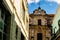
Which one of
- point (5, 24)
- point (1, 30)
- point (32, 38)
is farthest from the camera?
point (32, 38)

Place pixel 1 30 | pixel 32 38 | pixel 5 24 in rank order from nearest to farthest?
pixel 1 30 < pixel 5 24 < pixel 32 38

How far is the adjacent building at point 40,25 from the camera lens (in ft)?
110

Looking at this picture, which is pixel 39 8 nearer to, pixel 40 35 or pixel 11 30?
pixel 40 35

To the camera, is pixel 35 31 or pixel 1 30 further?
pixel 35 31

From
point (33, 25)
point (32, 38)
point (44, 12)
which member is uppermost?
point (44, 12)

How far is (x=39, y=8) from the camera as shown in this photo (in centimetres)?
3534

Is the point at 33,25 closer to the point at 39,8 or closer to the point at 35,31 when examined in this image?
the point at 35,31

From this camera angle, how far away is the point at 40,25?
3384cm

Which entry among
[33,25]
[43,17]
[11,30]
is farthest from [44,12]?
[11,30]

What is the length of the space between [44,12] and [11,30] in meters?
23.7

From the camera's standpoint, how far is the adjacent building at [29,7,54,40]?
1321 inches

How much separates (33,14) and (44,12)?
2.03 m

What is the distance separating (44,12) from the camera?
35031 mm

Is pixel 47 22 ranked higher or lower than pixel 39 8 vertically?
lower
